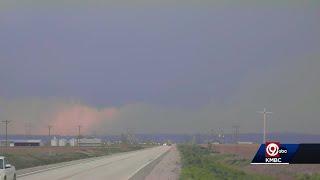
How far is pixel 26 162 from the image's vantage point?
213 ft

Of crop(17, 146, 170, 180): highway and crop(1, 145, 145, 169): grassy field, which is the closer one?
crop(17, 146, 170, 180): highway

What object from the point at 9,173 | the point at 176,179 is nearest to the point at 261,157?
the point at 9,173

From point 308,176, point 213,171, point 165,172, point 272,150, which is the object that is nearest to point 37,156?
point 213,171

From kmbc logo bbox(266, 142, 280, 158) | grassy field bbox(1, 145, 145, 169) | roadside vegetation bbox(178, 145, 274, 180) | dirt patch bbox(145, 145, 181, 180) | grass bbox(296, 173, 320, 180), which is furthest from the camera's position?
grassy field bbox(1, 145, 145, 169)

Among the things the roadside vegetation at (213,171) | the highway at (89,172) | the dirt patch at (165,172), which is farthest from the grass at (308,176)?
the highway at (89,172)

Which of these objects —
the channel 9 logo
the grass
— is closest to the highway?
the grass

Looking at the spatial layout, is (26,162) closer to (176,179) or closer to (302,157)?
(176,179)

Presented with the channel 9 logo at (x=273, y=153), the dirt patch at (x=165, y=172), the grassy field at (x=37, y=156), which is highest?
the channel 9 logo at (x=273, y=153)

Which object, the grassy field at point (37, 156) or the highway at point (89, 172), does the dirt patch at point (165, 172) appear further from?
the grassy field at point (37, 156)

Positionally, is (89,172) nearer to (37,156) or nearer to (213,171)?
(213,171)

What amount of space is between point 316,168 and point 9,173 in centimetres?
2988

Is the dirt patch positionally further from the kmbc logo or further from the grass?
the kmbc logo

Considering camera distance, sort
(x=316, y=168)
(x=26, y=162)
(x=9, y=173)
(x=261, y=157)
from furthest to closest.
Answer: (x=26, y=162) → (x=316, y=168) → (x=9, y=173) → (x=261, y=157)

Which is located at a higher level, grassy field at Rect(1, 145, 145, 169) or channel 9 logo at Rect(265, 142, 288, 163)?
channel 9 logo at Rect(265, 142, 288, 163)
